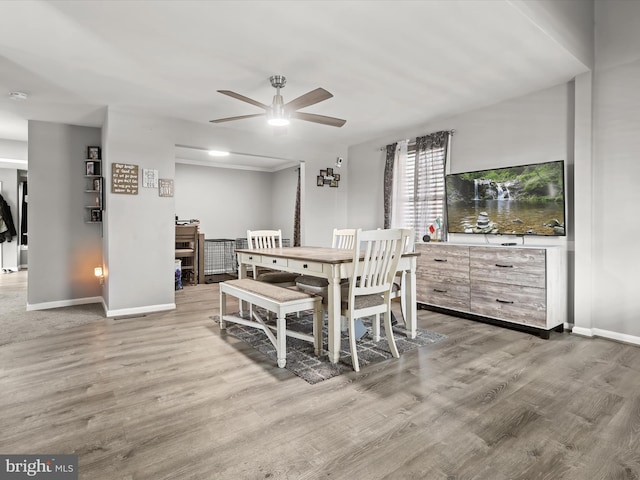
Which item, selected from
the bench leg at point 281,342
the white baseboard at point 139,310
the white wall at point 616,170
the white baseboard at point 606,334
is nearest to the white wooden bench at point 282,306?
the bench leg at point 281,342

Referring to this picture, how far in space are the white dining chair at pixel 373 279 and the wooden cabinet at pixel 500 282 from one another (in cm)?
141

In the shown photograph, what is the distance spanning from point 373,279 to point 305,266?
1.88 ft

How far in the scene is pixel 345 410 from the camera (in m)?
2.00

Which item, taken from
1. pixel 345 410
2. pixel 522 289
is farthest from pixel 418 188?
pixel 345 410

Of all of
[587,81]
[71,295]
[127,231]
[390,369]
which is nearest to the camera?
[390,369]

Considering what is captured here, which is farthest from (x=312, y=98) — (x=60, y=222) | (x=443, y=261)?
(x=60, y=222)

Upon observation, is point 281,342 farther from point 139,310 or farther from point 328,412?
point 139,310

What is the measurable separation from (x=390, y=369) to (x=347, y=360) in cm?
34

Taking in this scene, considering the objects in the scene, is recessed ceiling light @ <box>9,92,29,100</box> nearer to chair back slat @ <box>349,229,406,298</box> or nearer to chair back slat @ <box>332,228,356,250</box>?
chair back slat @ <box>332,228,356,250</box>

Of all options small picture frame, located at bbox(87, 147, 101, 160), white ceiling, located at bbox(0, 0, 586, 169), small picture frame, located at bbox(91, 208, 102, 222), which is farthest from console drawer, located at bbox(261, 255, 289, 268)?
small picture frame, located at bbox(87, 147, 101, 160)

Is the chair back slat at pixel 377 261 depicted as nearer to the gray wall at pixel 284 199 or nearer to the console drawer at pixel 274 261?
the console drawer at pixel 274 261

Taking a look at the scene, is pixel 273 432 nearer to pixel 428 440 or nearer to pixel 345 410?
pixel 345 410

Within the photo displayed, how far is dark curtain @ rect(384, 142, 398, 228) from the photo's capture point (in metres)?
5.31

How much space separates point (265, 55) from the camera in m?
2.86
